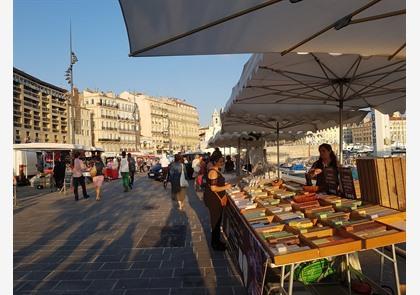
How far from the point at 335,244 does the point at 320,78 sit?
3922 mm

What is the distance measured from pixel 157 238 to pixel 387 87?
5.02 metres

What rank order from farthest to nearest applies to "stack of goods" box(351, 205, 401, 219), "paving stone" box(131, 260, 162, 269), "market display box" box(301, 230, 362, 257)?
"paving stone" box(131, 260, 162, 269) → "stack of goods" box(351, 205, 401, 219) → "market display box" box(301, 230, 362, 257)

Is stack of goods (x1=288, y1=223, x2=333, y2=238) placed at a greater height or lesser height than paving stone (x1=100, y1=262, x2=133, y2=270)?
greater

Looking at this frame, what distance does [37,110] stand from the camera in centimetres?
9169

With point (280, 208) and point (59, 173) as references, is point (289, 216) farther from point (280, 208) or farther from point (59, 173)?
point (59, 173)

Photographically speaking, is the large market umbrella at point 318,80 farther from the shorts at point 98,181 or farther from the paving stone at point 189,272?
the shorts at point 98,181

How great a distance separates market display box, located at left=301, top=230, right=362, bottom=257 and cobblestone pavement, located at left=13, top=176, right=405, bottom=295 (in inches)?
70.0

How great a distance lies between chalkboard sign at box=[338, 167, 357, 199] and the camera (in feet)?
12.8

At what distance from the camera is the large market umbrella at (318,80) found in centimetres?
511

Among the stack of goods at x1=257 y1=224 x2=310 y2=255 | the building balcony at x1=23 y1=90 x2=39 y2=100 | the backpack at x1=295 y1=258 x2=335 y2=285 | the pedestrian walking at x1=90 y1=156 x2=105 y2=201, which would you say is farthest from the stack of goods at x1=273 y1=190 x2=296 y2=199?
the building balcony at x1=23 y1=90 x2=39 y2=100

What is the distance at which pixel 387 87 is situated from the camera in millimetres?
6496

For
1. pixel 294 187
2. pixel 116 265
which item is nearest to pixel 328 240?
pixel 294 187

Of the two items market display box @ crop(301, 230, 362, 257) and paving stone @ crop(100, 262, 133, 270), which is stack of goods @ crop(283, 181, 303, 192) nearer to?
market display box @ crop(301, 230, 362, 257)

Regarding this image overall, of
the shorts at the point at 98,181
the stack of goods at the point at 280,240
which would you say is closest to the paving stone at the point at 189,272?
the stack of goods at the point at 280,240
